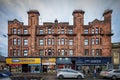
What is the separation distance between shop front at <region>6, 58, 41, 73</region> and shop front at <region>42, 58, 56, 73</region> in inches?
47.6

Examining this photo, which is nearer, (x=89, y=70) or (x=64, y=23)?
(x=89, y=70)

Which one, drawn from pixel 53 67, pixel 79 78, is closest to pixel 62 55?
pixel 53 67

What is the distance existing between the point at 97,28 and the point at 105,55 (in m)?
6.96

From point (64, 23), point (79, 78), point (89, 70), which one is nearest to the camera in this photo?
point (79, 78)

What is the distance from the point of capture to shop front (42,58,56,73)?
40.1 m

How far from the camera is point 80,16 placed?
134ft

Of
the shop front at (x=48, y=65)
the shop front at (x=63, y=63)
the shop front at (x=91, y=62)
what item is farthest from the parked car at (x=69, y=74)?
the shop front at (x=48, y=65)

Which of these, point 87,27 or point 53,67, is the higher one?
point 87,27

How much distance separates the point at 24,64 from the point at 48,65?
5.88 meters

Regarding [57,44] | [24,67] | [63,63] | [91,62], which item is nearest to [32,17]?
[57,44]

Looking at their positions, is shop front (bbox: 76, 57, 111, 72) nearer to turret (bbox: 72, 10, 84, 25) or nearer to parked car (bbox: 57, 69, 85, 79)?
turret (bbox: 72, 10, 84, 25)

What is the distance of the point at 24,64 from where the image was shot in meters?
40.3

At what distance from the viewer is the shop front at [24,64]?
39906 mm

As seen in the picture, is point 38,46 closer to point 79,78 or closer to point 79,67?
point 79,67
